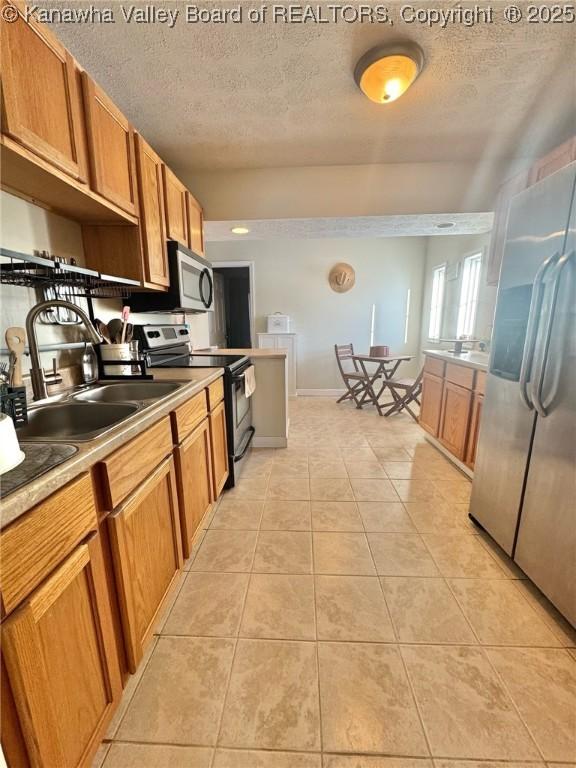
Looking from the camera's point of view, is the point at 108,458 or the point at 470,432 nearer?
the point at 108,458

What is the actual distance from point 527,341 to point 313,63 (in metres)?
1.65

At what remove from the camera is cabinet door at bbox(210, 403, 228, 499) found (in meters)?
1.85

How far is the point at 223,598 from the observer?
1.34 m

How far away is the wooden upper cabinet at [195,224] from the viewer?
2.32m

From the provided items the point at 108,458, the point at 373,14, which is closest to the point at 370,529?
the point at 108,458

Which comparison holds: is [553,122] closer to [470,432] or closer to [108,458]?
[470,432]

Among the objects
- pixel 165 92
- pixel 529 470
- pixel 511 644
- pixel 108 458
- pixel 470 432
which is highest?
pixel 165 92

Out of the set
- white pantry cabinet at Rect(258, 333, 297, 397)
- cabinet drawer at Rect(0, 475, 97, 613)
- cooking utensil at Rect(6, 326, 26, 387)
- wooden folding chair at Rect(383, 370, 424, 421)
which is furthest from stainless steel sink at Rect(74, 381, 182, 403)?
white pantry cabinet at Rect(258, 333, 297, 397)

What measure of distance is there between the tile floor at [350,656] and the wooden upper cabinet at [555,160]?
2.20 metres

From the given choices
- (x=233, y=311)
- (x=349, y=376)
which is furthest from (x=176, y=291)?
(x=233, y=311)

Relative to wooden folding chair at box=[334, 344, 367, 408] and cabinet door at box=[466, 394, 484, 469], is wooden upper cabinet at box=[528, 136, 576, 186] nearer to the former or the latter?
cabinet door at box=[466, 394, 484, 469]

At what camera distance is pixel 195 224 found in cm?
244

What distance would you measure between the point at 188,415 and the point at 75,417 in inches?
17.5

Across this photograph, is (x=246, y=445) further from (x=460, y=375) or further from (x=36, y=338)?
(x=460, y=375)
